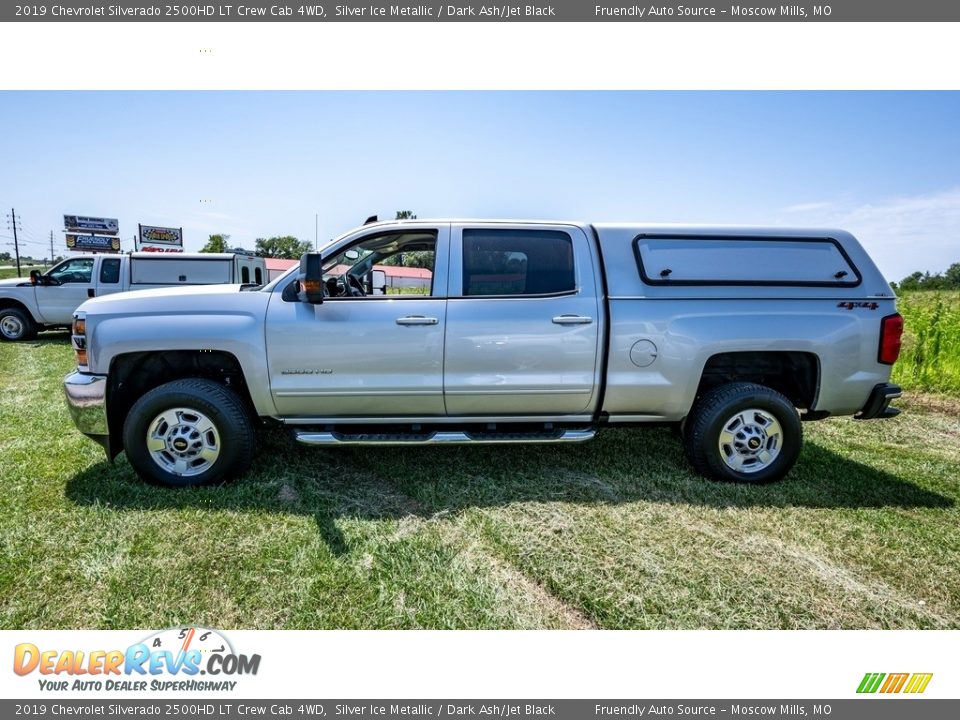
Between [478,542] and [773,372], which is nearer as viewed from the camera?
[478,542]

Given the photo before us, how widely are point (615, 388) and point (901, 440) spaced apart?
337 cm

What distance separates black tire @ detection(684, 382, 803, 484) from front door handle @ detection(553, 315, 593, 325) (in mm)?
1128

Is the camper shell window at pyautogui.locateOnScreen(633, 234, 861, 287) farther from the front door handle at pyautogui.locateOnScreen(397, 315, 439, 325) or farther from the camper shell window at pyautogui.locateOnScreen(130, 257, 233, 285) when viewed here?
the camper shell window at pyautogui.locateOnScreen(130, 257, 233, 285)

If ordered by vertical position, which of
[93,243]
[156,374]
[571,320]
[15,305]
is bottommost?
[156,374]

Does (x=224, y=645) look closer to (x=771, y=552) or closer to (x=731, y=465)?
(x=771, y=552)

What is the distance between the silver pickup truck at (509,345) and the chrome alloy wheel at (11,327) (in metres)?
9.88

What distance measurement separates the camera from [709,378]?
4133mm

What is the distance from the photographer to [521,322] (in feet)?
12.0

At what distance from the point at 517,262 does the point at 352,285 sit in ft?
4.30

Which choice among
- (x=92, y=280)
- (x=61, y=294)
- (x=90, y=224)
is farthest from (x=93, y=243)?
(x=92, y=280)

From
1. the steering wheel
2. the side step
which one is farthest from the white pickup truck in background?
the side step

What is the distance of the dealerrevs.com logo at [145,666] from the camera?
2211 millimetres

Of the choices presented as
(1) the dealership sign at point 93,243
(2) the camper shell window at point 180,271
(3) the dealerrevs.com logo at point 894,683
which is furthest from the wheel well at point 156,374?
(1) the dealership sign at point 93,243

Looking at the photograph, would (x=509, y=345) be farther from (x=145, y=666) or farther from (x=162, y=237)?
(x=162, y=237)
